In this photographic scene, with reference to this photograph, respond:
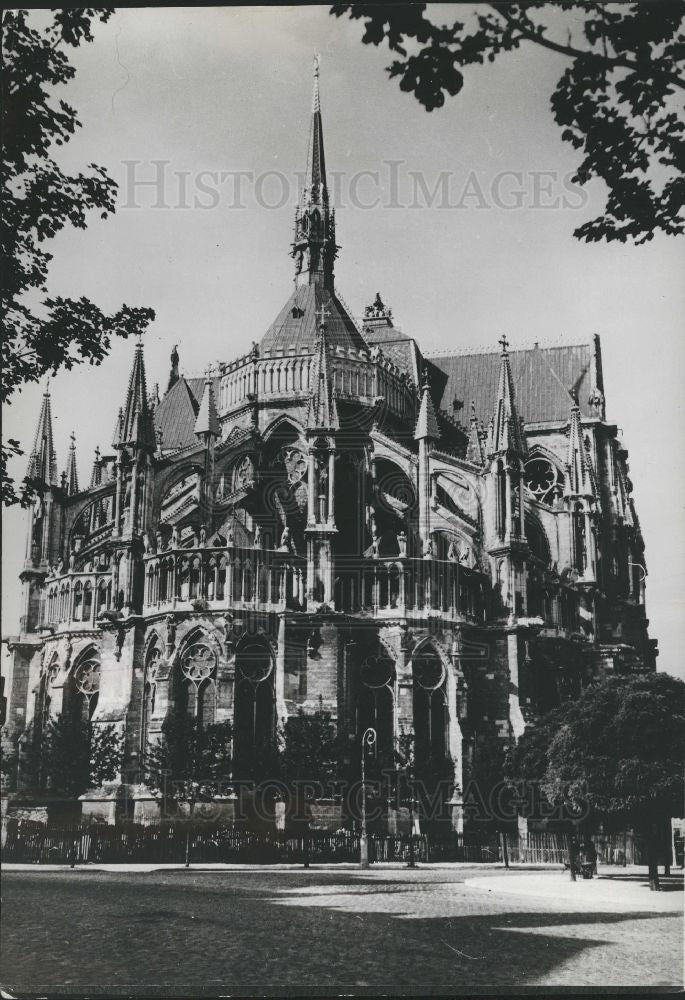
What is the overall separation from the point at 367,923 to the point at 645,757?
521 inches

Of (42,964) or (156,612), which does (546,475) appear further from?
(42,964)

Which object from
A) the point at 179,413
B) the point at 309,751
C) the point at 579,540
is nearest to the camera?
the point at 309,751

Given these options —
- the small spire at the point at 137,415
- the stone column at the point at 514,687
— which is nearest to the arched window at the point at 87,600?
the small spire at the point at 137,415

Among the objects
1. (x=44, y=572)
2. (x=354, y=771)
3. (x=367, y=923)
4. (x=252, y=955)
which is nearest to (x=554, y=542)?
(x=354, y=771)

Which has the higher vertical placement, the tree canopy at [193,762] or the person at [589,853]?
the tree canopy at [193,762]

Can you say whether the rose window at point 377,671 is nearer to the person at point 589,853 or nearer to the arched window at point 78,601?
the person at point 589,853

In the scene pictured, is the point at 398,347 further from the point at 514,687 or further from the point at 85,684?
the point at 85,684

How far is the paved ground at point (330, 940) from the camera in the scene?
15594mm

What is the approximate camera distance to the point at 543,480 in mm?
67812

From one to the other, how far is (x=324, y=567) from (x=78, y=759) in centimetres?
1284

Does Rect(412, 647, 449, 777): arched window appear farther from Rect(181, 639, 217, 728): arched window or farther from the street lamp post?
Rect(181, 639, 217, 728): arched window

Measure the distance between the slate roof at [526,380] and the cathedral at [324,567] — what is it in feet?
6.85

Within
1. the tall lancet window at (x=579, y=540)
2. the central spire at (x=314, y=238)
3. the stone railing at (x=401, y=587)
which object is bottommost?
the stone railing at (x=401, y=587)

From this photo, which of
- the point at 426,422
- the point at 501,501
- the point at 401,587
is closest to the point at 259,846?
the point at 401,587
